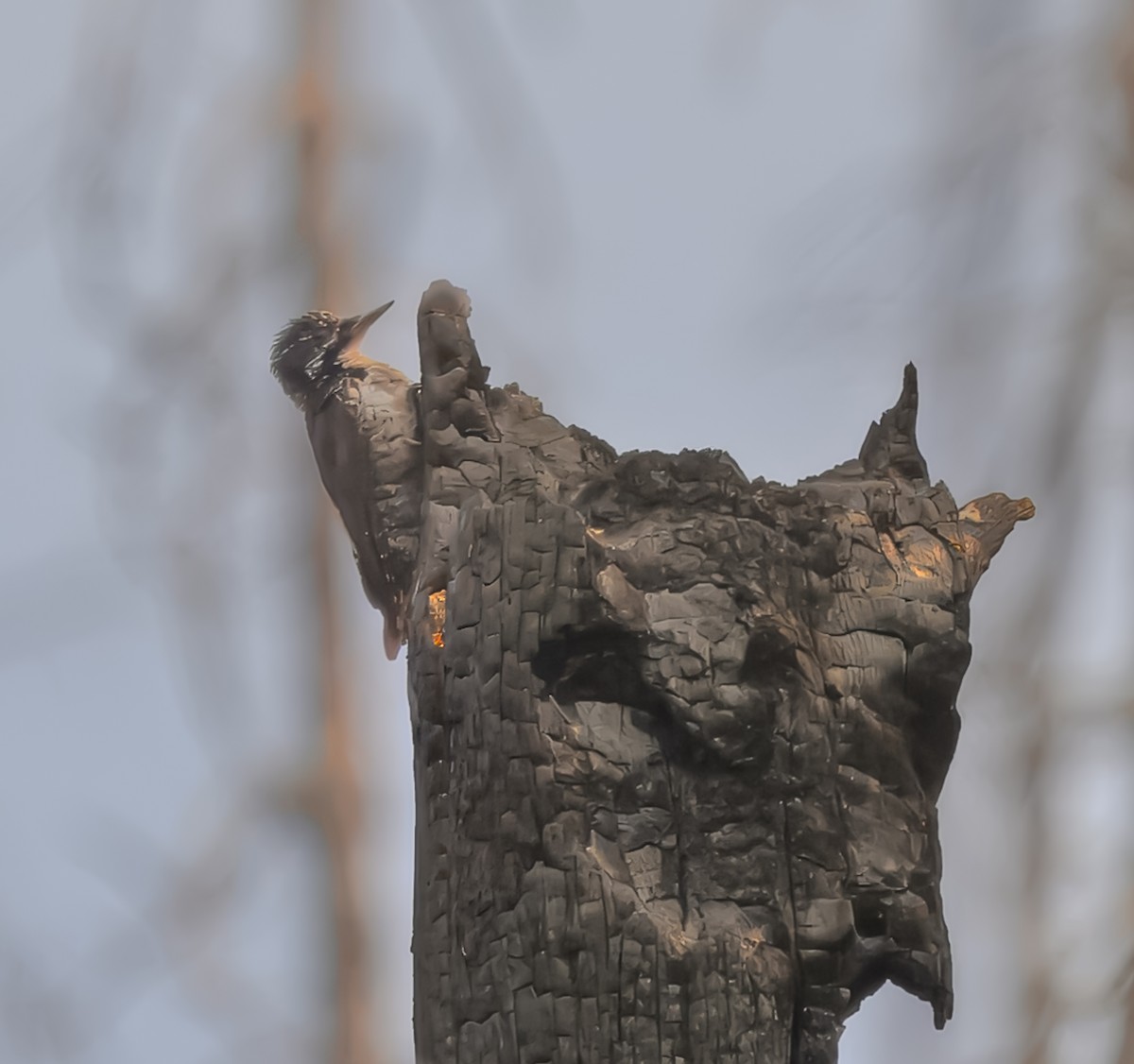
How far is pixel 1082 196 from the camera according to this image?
2719 millimetres

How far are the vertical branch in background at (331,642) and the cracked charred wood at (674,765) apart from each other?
1021 millimetres

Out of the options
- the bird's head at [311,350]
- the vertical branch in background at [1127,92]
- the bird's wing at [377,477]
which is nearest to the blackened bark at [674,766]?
the bird's wing at [377,477]

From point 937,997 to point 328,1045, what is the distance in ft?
4.24

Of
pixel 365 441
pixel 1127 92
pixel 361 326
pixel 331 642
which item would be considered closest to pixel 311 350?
pixel 361 326

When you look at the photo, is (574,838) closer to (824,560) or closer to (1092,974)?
(824,560)

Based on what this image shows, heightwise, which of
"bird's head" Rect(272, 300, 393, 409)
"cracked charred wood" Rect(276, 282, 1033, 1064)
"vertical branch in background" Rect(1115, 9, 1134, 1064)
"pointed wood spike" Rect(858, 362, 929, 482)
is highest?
"vertical branch in background" Rect(1115, 9, 1134, 1064)

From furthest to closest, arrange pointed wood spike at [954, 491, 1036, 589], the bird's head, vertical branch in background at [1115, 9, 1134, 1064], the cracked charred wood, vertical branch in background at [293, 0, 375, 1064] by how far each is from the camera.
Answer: vertical branch in background at [1115, 9, 1134, 1064]
vertical branch in background at [293, 0, 375, 1064]
the bird's head
pointed wood spike at [954, 491, 1036, 589]
the cracked charred wood

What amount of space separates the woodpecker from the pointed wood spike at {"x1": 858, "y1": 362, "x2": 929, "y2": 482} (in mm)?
451

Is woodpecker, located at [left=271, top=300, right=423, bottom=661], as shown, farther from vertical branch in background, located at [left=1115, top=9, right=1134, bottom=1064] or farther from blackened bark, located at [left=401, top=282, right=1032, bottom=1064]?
vertical branch in background, located at [left=1115, top=9, right=1134, bottom=1064]

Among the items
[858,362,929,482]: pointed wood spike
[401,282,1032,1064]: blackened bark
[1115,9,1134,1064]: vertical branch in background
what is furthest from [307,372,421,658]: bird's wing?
[1115,9,1134,1064]: vertical branch in background

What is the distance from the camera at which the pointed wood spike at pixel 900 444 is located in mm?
1737

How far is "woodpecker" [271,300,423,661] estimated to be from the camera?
68.4 inches

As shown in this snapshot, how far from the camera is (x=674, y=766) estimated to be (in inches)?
58.7

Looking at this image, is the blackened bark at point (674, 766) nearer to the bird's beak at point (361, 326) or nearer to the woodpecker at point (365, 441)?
the woodpecker at point (365, 441)
